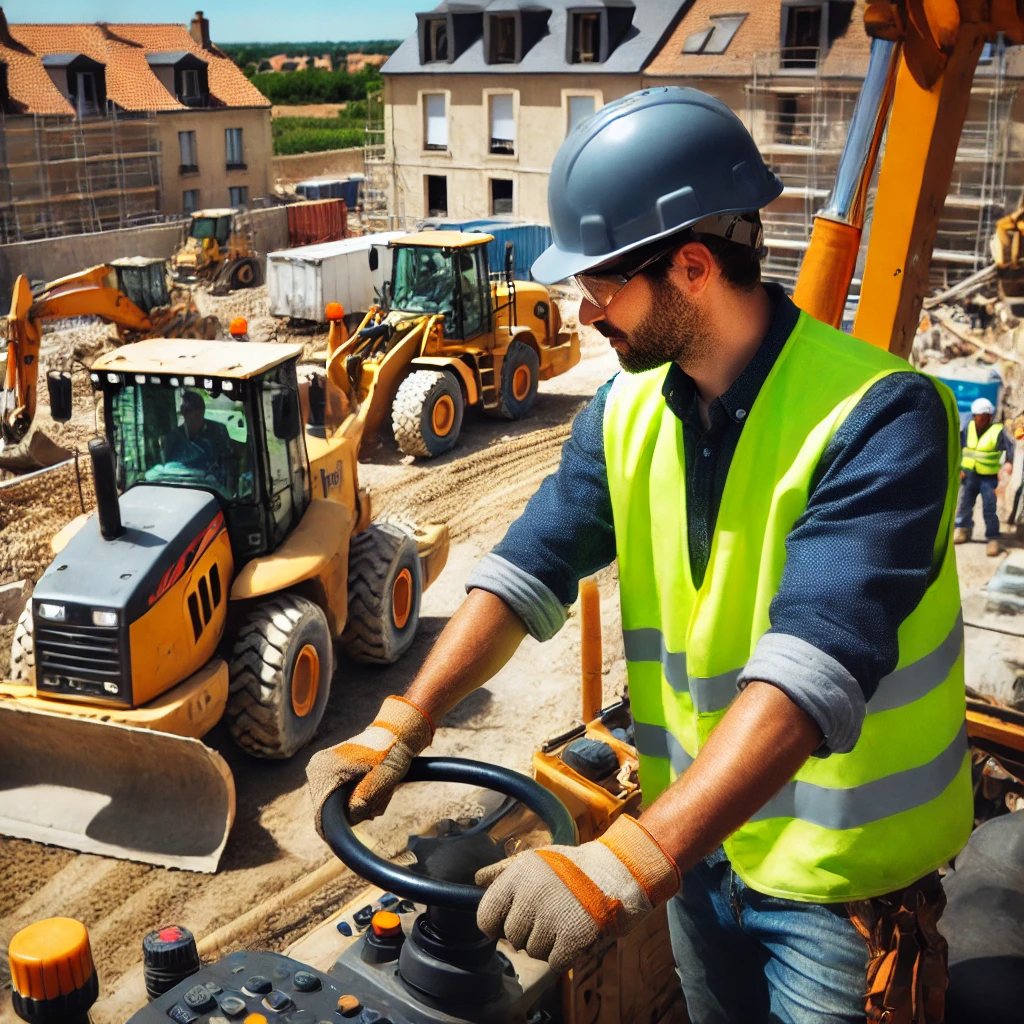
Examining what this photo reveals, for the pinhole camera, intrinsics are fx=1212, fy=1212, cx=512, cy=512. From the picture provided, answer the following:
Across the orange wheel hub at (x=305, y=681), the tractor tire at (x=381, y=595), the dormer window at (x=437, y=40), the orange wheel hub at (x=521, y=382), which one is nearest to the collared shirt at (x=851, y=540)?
the orange wheel hub at (x=305, y=681)

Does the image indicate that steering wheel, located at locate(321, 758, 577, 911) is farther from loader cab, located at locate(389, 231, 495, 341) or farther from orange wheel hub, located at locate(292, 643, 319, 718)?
loader cab, located at locate(389, 231, 495, 341)

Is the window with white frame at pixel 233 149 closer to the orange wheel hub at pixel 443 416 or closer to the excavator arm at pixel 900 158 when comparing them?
the orange wheel hub at pixel 443 416

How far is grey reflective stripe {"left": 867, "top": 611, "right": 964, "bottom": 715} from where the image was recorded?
1.87 metres

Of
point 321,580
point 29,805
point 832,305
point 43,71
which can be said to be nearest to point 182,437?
point 321,580

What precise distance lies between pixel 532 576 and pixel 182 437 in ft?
15.8

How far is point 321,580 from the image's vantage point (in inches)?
273

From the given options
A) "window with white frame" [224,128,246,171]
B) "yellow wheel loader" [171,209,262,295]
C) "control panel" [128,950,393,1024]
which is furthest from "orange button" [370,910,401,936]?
"window with white frame" [224,128,246,171]

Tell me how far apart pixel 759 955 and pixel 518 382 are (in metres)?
12.0

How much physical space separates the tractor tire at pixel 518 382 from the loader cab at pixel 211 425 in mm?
6938

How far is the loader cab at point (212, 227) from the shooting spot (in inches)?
941

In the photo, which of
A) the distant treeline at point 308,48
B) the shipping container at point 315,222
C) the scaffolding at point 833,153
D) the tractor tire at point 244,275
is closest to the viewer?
the scaffolding at point 833,153

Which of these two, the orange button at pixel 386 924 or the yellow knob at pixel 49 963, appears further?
the orange button at pixel 386 924

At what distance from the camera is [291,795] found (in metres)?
6.31

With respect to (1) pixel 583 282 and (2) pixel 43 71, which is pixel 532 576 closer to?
(1) pixel 583 282
